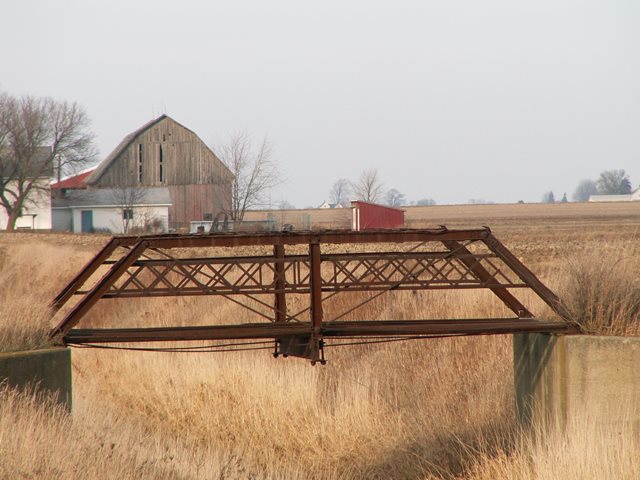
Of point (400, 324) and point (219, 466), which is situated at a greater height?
point (400, 324)

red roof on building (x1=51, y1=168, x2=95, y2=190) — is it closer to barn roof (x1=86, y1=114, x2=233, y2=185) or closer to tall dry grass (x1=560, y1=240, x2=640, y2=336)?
barn roof (x1=86, y1=114, x2=233, y2=185)

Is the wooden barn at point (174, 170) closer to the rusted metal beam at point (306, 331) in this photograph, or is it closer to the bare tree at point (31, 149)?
the bare tree at point (31, 149)

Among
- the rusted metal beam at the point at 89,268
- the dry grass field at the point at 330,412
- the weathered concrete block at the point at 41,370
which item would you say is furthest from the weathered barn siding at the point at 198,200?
the weathered concrete block at the point at 41,370

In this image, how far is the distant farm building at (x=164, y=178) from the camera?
68812 millimetres

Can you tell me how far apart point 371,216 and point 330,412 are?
1576 inches

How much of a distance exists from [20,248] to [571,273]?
33329 millimetres

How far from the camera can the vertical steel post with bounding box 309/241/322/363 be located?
1353 cm

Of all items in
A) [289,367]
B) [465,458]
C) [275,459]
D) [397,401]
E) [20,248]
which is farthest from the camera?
[20,248]

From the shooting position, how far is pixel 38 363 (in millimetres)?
12125

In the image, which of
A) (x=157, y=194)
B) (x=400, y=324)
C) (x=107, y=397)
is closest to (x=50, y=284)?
(x=107, y=397)

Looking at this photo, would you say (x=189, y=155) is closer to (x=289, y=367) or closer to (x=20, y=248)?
(x=20, y=248)

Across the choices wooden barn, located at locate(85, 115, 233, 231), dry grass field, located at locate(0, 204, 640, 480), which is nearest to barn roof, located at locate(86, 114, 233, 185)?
wooden barn, located at locate(85, 115, 233, 231)

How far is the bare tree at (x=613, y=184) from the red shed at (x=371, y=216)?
5017 inches

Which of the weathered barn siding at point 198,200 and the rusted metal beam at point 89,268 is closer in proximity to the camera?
the rusted metal beam at point 89,268
